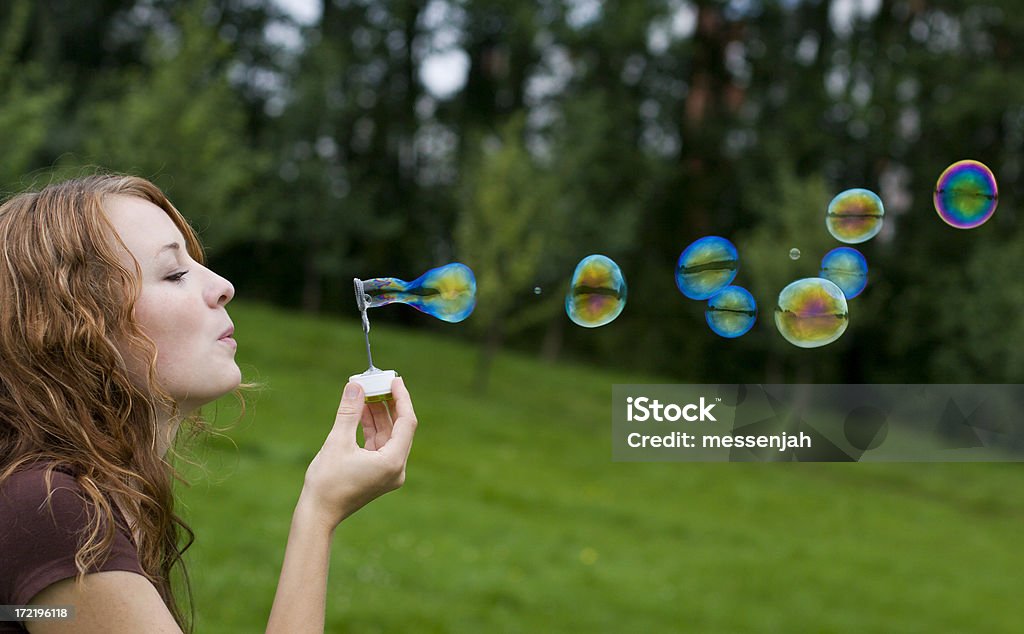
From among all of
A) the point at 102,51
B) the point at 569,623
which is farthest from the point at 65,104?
the point at 569,623

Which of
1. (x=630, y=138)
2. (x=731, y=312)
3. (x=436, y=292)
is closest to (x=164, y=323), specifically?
(x=436, y=292)

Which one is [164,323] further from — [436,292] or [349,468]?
[436,292]

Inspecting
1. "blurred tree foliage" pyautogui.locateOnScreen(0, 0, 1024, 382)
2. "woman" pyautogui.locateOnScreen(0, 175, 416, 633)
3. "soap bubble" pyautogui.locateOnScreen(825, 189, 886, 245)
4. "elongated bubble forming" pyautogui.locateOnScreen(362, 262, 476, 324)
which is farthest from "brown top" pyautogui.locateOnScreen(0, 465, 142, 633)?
"blurred tree foliage" pyautogui.locateOnScreen(0, 0, 1024, 382)

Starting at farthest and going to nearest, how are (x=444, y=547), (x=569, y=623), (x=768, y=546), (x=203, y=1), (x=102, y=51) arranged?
(x=102, y=51) < (x=203, y=1) < (x=768, y=546) < (x=444, y=547) < (x=569, y=623)

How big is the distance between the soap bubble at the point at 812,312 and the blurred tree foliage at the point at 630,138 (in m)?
15.4

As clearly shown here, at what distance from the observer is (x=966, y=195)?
3.83m

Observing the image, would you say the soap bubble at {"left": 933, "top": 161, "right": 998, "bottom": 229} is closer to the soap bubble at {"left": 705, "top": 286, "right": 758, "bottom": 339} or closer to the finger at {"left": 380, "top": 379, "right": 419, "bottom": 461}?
the soap bubble at {"left": 705, "top": 286, "right": 758, "bottom": 339}

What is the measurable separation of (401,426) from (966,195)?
9.92 feet

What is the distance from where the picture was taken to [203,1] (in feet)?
57.7

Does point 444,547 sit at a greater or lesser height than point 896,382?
greater

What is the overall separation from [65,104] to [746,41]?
1648 centimetres

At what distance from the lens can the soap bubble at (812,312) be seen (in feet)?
11.2

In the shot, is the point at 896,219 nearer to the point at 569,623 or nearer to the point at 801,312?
the point at 569,623

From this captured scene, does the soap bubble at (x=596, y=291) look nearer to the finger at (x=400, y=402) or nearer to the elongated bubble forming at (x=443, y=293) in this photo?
the elongated bubble forming at (x=443, y=293)
